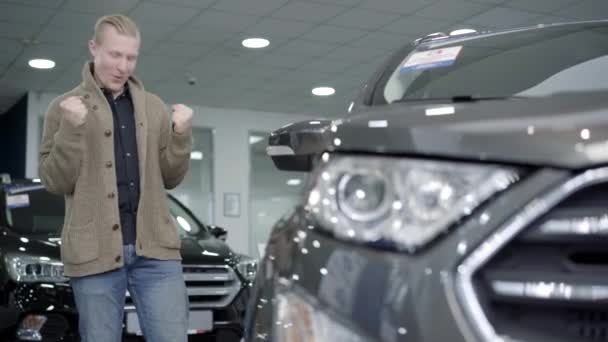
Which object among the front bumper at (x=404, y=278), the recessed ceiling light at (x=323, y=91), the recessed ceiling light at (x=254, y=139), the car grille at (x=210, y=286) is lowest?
the car grille at (x=210, y=286)

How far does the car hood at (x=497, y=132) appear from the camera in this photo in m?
0.79

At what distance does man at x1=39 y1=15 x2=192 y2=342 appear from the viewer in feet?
7.48

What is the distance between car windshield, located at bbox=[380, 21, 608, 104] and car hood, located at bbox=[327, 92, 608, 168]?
1.41 feet

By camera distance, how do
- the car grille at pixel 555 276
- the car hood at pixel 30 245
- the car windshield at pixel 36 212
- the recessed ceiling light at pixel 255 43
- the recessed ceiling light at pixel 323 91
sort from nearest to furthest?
1. the car grille at pixel 555 276
2. the car hood at pixel 30 245
3. the car windshield at pixel 36 212
4. the recessed ceiling light at pixel 255 43
5. the recessed ceiling light at pixel 323 91

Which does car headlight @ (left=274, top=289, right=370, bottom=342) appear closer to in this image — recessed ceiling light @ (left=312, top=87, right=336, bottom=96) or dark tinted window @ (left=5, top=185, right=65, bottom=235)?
dark tinted window @ (left=5, top=185, right=65, bottom=235)

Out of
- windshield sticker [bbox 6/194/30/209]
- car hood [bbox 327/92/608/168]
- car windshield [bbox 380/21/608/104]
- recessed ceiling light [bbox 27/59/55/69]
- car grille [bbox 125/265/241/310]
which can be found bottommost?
car grille [bbox 125/265/241/310]

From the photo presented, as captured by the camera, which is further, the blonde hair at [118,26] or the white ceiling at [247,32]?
the white ceiling at [247,32]

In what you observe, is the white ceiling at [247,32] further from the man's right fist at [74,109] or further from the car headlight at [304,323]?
the car headlight at [304,323]

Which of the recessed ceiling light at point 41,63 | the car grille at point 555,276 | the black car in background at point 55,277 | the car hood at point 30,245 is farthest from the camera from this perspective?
the recessed ceiling light at point 41,63

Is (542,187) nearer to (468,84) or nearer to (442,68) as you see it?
(468,84)

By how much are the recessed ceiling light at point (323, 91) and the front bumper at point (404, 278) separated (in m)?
10.9

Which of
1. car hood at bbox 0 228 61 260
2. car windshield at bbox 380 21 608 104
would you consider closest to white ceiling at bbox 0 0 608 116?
car hood at bbox 0 228 61 260

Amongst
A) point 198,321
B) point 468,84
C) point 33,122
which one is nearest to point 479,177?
point 468,84

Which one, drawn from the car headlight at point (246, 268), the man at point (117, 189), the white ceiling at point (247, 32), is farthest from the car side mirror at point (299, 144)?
the white ceiling at point (247, 32)
